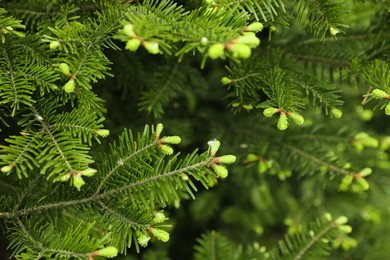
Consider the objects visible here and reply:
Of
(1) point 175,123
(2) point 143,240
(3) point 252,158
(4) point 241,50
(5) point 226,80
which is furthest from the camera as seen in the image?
(1) point 175,123

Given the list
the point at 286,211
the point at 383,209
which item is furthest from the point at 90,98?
the point at 383,209

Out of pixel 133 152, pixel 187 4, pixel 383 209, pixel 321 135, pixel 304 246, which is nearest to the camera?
pixel 133 152

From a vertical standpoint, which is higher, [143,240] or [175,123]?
[143,240]

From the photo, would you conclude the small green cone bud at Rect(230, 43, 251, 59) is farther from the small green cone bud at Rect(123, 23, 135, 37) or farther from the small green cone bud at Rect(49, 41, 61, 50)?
the small green cone bud at Rect(49, 41, 61, 50)

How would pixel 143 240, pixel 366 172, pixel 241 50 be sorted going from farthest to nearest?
pixel 366 172, pixel 143 240, pixel 241 50

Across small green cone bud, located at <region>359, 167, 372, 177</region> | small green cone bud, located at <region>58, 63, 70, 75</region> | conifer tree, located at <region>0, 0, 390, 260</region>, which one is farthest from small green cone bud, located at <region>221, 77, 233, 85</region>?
small green cone bud, located at <region>359, 167, 372, 177</region>

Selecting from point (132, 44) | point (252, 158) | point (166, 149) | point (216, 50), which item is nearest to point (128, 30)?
point (132, 44)

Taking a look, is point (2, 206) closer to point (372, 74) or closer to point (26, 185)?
point (26, 185)

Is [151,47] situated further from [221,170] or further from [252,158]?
[252,158]
